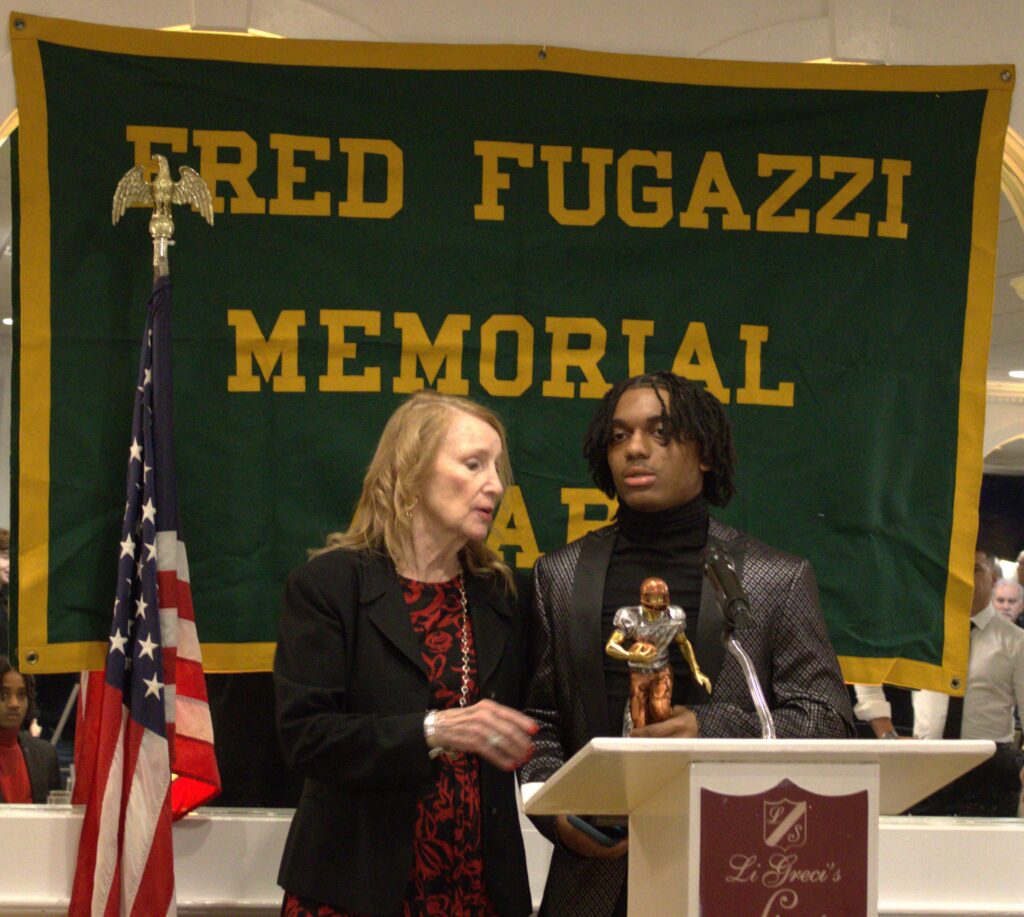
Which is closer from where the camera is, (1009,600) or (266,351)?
(266,351)

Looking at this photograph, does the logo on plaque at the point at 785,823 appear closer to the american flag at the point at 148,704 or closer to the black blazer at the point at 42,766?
the american flag at the point at 148,704

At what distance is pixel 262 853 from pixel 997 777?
167cm

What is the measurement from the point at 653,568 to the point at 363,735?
1.74 feet

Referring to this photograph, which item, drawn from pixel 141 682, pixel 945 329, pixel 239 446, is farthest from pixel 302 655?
pixel 945 329

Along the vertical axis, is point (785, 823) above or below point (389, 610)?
below

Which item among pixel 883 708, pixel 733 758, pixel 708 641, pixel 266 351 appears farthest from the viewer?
pixel 883 708

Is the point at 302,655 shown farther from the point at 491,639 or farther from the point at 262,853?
the point at 262,853

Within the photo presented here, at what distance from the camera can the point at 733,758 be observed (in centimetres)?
155

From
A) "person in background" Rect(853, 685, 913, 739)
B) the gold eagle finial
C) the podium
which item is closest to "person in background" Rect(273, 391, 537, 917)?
the podium

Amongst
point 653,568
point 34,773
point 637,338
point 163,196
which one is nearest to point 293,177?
point 163,196

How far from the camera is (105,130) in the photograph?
2926mm

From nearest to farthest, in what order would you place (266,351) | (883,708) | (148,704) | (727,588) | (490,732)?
(727,588) < (490,732) < (148,704) < (266,351) < (883,708)

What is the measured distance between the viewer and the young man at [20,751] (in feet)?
9.74

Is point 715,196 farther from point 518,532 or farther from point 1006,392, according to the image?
point 1006,392
